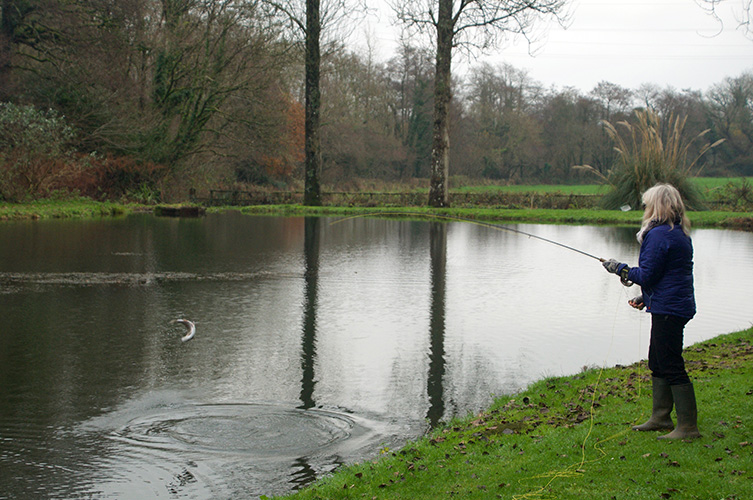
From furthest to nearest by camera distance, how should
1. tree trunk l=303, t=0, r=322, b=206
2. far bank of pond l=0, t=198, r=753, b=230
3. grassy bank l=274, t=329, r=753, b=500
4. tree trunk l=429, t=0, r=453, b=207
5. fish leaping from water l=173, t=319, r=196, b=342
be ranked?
tree trunk l=303, t=0, r=322, b=206, tree trunk l=429, t=0, r=453, b=207, far bank of pond l=0, t=198, r=753, b=230, fish leaping from water l=173, t=319, r=196, b=342, grassy bank l=274, t=329, r=753, b=500

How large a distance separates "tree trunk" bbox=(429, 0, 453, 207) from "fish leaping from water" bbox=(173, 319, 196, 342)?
2463 cm

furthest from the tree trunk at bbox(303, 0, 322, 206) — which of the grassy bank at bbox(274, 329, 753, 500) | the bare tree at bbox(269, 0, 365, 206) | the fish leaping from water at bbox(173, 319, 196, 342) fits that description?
the grassy bank at bbox(274, 329, 753, 500)

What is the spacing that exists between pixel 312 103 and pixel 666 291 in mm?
31248

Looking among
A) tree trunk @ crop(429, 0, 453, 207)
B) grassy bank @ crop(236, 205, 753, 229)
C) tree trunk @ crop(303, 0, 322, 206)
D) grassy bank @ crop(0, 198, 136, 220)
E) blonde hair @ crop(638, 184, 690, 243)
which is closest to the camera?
blonde hair @ crop(638, 184, 690, 243)

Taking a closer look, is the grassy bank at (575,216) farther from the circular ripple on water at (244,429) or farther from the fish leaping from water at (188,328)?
the circular ripple on water at (244,429)

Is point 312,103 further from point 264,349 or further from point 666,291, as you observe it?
point 666,291

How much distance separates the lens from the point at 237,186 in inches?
1933

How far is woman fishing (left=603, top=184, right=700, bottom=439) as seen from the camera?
17.6 feet

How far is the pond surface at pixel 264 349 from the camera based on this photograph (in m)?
5.59

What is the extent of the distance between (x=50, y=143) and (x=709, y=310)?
990 inches

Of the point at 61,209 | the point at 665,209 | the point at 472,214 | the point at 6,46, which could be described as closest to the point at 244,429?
the point at 665,209

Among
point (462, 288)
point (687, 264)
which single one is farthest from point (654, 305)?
point (462, 288)

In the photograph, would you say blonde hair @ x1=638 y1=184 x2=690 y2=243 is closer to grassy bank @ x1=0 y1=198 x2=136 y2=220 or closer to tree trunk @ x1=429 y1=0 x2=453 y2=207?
grassy bank @ x1=0 y1=198 x2=136 y2=220

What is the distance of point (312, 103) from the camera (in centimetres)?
3538
